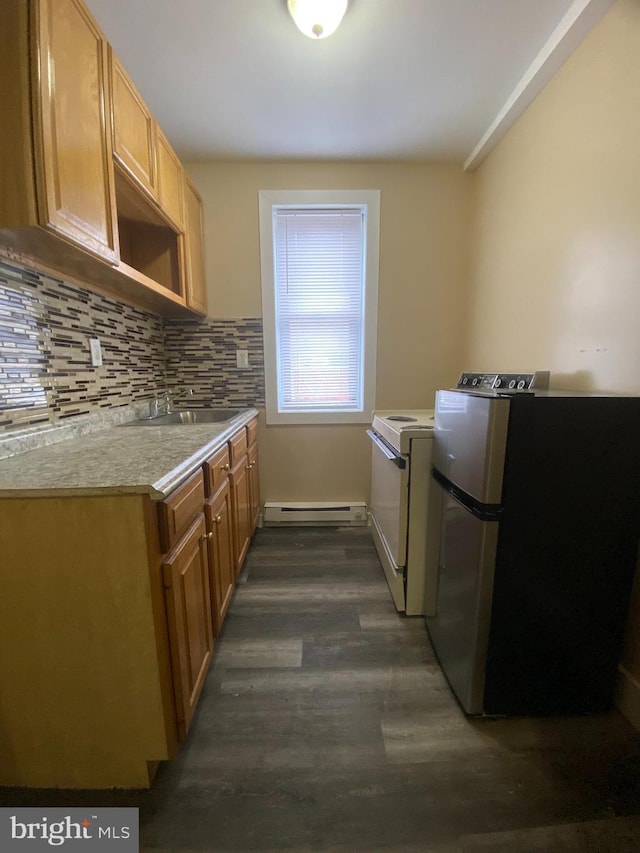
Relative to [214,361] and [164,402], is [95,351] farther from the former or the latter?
[214,361]

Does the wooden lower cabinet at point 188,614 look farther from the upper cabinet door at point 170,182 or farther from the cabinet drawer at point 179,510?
the upper cabinet door at point 170,182

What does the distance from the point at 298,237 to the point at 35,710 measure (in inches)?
104

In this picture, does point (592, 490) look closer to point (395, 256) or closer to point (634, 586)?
point (634, 586)

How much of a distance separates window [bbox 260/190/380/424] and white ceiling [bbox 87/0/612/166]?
353mm

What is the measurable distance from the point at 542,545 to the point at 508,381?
93 cm

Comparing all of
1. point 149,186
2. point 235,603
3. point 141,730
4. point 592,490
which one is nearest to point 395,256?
point 149,186

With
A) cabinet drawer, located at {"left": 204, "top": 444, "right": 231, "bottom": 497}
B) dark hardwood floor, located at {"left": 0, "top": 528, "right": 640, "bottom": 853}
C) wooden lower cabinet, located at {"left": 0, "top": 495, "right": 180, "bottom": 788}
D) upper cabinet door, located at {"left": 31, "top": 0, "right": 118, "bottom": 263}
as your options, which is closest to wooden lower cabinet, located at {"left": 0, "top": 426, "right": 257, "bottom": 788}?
wooden lower cabinet, located at {"left": 0, "top": 495, "right": 180, "bottom": 788}

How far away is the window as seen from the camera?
231cm

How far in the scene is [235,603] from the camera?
5.74 ft

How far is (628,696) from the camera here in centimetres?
118

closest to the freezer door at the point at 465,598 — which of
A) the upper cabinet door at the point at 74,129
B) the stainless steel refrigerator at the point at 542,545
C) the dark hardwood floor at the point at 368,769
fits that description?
the stainless steel refrigerator at the point at 542,545

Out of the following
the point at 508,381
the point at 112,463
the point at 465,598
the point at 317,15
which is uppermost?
the point at 317,15

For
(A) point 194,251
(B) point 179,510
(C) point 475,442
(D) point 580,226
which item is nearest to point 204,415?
(A) point 194,251

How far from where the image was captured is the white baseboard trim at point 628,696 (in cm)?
115
